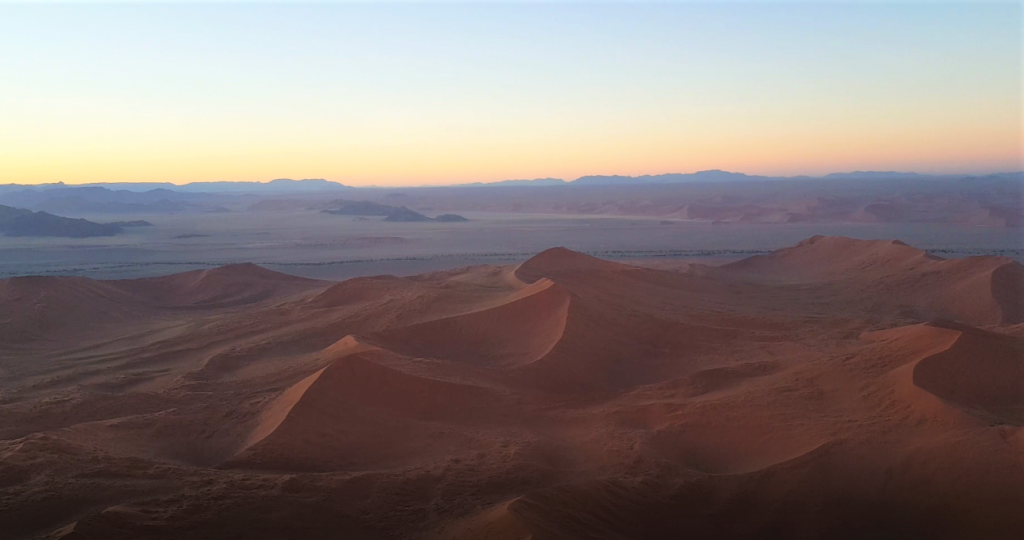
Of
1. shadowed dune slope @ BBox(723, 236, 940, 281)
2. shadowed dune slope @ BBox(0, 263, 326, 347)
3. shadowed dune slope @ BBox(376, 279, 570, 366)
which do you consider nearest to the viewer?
shadowed dune slope @ BBox(376, 279, 570, 366)

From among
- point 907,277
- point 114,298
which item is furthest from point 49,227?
point 907,277

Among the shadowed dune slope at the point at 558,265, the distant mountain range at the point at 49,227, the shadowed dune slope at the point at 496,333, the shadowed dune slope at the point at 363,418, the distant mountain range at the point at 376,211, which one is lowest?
the shadowed dune slope at the point at 363,418

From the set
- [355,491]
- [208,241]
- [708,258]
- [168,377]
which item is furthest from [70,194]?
[355,491]

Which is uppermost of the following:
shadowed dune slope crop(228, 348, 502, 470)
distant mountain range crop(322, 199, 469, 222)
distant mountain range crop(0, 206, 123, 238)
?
distant mountain range crop(322, 199, 469, 222)

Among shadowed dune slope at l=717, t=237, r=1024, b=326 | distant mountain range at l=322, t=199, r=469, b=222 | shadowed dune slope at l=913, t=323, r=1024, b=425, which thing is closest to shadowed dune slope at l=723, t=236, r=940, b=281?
shadowed dune slope at l=717, t=237, r=1024, b=326

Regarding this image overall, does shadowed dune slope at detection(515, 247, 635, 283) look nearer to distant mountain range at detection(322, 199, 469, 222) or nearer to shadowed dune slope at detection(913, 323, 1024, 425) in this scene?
shadowed dune slope at detection(913, 323, 1024, 425)

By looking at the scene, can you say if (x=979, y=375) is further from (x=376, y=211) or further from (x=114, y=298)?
(x=376, y=211)

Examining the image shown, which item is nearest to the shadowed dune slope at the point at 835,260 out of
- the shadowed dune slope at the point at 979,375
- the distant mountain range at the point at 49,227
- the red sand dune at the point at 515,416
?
the red sand dune at the point at 515,416

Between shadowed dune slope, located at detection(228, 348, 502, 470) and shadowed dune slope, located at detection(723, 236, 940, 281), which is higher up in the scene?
shadowed dune slope, located at detection(723, 236, 940, 281)

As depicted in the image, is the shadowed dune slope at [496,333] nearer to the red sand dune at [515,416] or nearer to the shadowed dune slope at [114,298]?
the red sand dune at [515,416]
